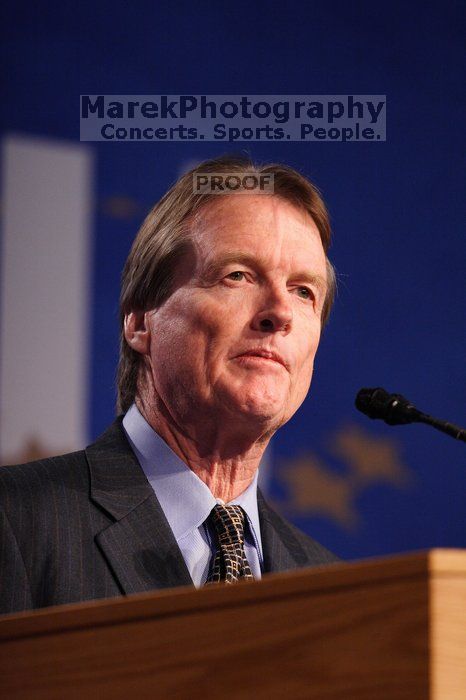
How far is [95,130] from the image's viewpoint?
232cm

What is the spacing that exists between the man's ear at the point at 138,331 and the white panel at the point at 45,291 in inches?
3.5

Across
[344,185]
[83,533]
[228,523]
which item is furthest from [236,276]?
[83,533]

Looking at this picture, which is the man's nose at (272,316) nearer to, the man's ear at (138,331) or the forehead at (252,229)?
the forehead at (252,229)

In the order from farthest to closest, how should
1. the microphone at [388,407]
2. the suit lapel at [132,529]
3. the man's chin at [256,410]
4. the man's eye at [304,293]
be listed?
1. the man's eye at [304,293]
2. the man's chin at [256,410]
3. the suit lapel at [132,529]
4. the microphone at [388,407]

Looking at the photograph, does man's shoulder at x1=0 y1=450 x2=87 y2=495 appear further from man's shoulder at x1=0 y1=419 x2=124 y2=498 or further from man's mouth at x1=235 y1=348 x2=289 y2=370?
man's mouth at x1=235 y1=348 x2=289 y2=370

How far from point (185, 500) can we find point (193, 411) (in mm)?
195

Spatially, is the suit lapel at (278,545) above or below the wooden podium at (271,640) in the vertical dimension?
below

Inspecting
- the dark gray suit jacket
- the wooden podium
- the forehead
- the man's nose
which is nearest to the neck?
the dark gray suit jacket

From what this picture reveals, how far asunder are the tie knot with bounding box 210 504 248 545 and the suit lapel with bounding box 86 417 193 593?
12 centimetres

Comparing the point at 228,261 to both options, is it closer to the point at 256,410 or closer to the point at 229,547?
the point at 256,410

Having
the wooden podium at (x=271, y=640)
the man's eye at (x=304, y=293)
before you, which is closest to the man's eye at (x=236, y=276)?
the man's eye at (x=304, y=293)

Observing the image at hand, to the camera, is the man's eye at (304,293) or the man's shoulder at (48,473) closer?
the man's shoulder at (48,473)

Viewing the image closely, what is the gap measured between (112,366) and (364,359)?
0.54m

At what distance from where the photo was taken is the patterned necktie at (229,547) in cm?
195
